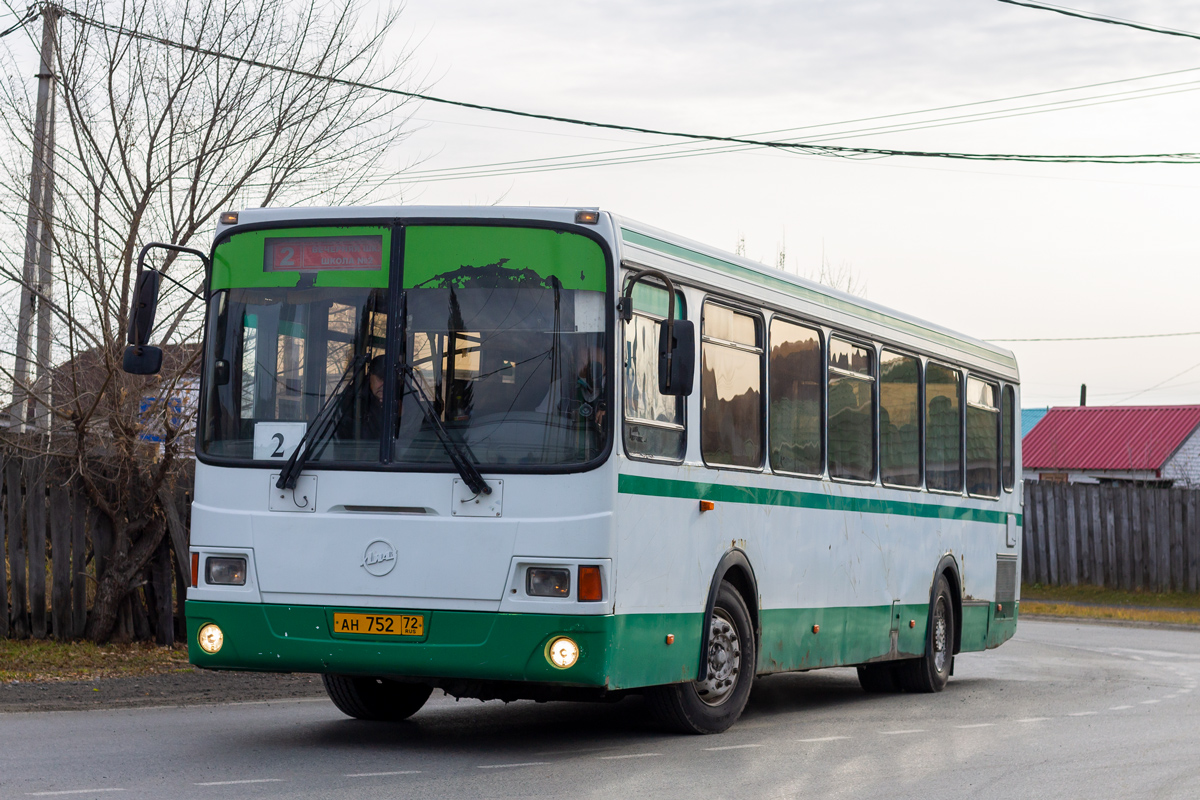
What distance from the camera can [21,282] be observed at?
1316cm

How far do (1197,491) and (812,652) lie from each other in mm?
22270

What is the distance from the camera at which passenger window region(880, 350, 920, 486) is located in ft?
42.7

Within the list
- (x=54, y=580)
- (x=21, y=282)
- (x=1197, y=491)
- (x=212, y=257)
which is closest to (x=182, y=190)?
(x=21, y=282)

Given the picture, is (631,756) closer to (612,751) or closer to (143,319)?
(612,751)

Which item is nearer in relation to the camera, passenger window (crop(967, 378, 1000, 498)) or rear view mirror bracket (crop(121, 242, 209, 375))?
rear view mirror bracket (crop(121, 242, 209, 375))

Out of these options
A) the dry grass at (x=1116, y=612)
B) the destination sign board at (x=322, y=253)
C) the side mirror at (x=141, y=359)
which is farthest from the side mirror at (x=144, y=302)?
the dry grass at (x=1116, y=612)

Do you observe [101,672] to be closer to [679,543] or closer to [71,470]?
[71,470]

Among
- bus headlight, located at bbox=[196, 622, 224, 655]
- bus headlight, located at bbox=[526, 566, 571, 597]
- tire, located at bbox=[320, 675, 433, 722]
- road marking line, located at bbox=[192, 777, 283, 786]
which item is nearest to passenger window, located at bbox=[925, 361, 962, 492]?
tire, located at bbox=[320, 675, 433, 722]

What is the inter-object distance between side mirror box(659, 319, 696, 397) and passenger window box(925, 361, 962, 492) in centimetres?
563

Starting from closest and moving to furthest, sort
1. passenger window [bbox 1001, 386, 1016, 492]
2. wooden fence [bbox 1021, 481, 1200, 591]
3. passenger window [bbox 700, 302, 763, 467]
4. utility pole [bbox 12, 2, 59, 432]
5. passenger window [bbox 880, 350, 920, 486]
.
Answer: passenger window [bbox 700, 302, 763, 467] < passenger window [bbox 880, 350, 920, 486] < utility pole [bbox 12, 2, 59, 432] < passenger window [bbox 1001, 386, 1016, 492] < wooden fence [bbox 1021, 481, 1200, 591]

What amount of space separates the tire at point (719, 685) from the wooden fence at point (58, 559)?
6319mm

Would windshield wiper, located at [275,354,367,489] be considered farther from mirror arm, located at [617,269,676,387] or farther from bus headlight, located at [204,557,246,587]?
mirror arm, located at [617,269,676,387]

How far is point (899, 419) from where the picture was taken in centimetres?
1335

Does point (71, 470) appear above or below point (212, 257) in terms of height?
below
